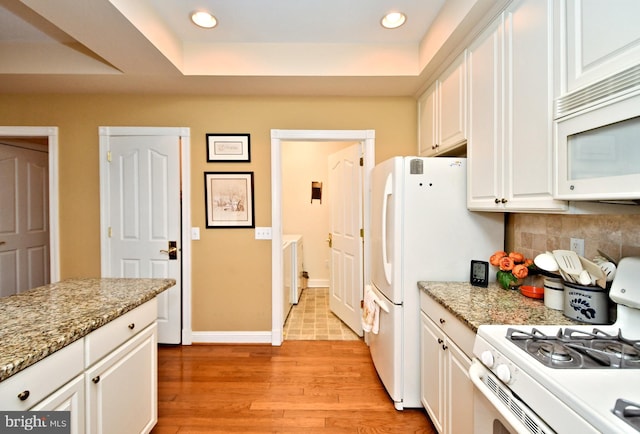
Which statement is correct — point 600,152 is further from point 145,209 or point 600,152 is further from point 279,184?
point 145,209

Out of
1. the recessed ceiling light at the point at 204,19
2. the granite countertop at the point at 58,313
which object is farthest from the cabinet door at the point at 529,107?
the granite countertop at the point at 58,313

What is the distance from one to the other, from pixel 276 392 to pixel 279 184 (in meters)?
1.75

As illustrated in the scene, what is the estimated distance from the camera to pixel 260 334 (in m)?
2.92

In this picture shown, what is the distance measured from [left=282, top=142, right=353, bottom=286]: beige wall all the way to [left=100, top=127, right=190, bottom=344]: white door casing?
2228 millimetres

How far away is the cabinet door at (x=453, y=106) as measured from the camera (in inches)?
77.8

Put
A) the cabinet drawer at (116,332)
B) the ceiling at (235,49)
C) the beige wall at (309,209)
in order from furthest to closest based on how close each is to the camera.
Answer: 1. the beige wall at (309,209)
2. the ceiling at (235,49)
3. the cabinet drawer at (116,332)

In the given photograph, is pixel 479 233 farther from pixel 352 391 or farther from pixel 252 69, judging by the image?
pixel 252 69

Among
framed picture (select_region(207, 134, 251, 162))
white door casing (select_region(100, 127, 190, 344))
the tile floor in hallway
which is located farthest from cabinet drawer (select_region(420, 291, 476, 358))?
white door casing (select_region(100, 127, 190, 344))

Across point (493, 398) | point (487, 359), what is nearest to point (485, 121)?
point (487, 359)

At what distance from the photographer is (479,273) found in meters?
1.87

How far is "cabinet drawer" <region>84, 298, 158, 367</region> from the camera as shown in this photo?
1.22m

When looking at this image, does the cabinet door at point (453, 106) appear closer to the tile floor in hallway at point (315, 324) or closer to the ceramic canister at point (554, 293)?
the ceramic canister at point (554, 293)

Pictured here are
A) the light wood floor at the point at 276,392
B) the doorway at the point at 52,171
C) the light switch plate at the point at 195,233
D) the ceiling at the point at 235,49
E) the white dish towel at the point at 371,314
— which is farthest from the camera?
the light switch plate at the point at 195,233

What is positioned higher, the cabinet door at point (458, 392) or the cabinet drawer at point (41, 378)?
the cabinet drawer at point (41, 378)
